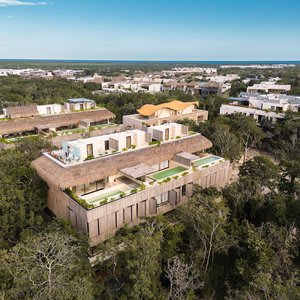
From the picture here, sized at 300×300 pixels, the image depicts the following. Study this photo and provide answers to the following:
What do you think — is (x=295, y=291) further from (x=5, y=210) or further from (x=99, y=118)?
(x=99, y=118)

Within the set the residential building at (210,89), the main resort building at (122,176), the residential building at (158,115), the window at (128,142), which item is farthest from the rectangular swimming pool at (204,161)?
the residential building at (210,89)

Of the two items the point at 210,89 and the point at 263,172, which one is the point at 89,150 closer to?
the point at 263,172

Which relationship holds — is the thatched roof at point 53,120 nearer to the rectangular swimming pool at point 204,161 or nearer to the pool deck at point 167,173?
the pool deck at point 167,173

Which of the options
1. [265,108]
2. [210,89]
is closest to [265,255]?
[265,108]

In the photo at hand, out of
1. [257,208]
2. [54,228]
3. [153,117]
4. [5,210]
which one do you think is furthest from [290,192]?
[153,117]

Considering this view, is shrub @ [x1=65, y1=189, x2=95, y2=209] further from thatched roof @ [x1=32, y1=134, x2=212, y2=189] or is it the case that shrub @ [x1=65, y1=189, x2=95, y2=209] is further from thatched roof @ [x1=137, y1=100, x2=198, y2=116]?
thatched roof @ [x1=137, y1=100, x2=198, y2=116]

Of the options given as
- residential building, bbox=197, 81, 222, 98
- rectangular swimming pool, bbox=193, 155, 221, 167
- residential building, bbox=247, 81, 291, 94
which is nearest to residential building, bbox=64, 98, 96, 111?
rectangular swimming pool, bbox=193, 155, 221, 167
